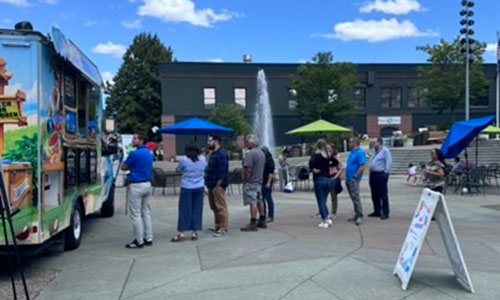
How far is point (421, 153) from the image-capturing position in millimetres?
26359

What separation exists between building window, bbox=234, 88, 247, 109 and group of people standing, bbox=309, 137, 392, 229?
30.7 meters

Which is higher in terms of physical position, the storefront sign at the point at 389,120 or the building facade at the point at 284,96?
the building facade at the point at 284,96

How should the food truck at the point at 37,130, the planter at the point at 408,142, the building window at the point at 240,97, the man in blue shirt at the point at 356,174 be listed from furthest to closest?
1. the building window at the point at 240,97
2. the planter at the point at 408,142
3. the man in blue shirt at the point at 356,174
4. the food truck at the point at 37,130

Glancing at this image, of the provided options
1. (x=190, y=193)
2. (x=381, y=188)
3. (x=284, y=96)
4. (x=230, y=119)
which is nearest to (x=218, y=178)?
(x=190, y=193)

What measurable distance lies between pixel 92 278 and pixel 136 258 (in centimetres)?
100

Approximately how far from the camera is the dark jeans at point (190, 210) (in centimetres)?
759

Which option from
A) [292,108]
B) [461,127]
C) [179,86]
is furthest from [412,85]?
[461,127]

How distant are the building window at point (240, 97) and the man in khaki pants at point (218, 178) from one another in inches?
1285

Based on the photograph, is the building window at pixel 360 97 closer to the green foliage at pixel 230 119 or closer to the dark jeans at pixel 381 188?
the green foliage at pixel 230 119

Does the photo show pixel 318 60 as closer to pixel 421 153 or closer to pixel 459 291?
pixel 421 153

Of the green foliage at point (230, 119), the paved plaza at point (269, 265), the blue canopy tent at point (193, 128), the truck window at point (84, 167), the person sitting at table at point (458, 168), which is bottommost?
the paved plaza at point (269, 265)

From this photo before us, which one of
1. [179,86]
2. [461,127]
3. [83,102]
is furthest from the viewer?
[179,86]

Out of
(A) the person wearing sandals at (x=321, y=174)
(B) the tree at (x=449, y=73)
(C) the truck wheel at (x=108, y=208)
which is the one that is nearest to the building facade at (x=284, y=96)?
(B) the tree at (x=449, y=73)

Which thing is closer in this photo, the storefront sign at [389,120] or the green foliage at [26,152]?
the green foliage at [26,152]
